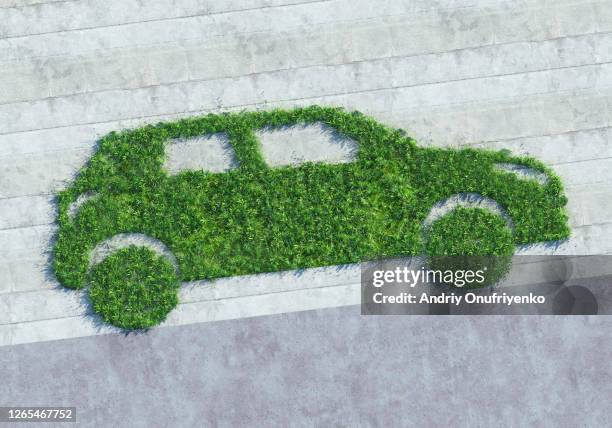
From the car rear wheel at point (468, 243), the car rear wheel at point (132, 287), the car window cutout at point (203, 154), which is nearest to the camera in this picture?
the car rear wheel at point (132, 287)

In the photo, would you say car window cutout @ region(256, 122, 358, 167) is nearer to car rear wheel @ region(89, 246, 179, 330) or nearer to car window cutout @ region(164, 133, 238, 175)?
car window cutout @ region(164, 133, 238, 175)

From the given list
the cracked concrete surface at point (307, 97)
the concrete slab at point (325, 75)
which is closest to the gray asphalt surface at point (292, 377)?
the cracked concrete surface at point (307, 97)

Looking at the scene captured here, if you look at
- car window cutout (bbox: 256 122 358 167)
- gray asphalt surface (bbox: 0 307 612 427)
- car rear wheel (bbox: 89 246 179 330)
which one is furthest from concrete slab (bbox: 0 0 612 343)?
car rear wheel (bbox: 89 246 179 330)

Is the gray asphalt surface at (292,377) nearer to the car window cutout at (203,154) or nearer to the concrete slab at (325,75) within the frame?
the concrete slab at (325,75)

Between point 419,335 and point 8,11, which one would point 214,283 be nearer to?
point 419,335

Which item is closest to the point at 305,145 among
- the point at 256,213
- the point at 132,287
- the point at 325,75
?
the point at 325,75

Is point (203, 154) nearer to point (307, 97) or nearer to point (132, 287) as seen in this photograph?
point (307, 97)
